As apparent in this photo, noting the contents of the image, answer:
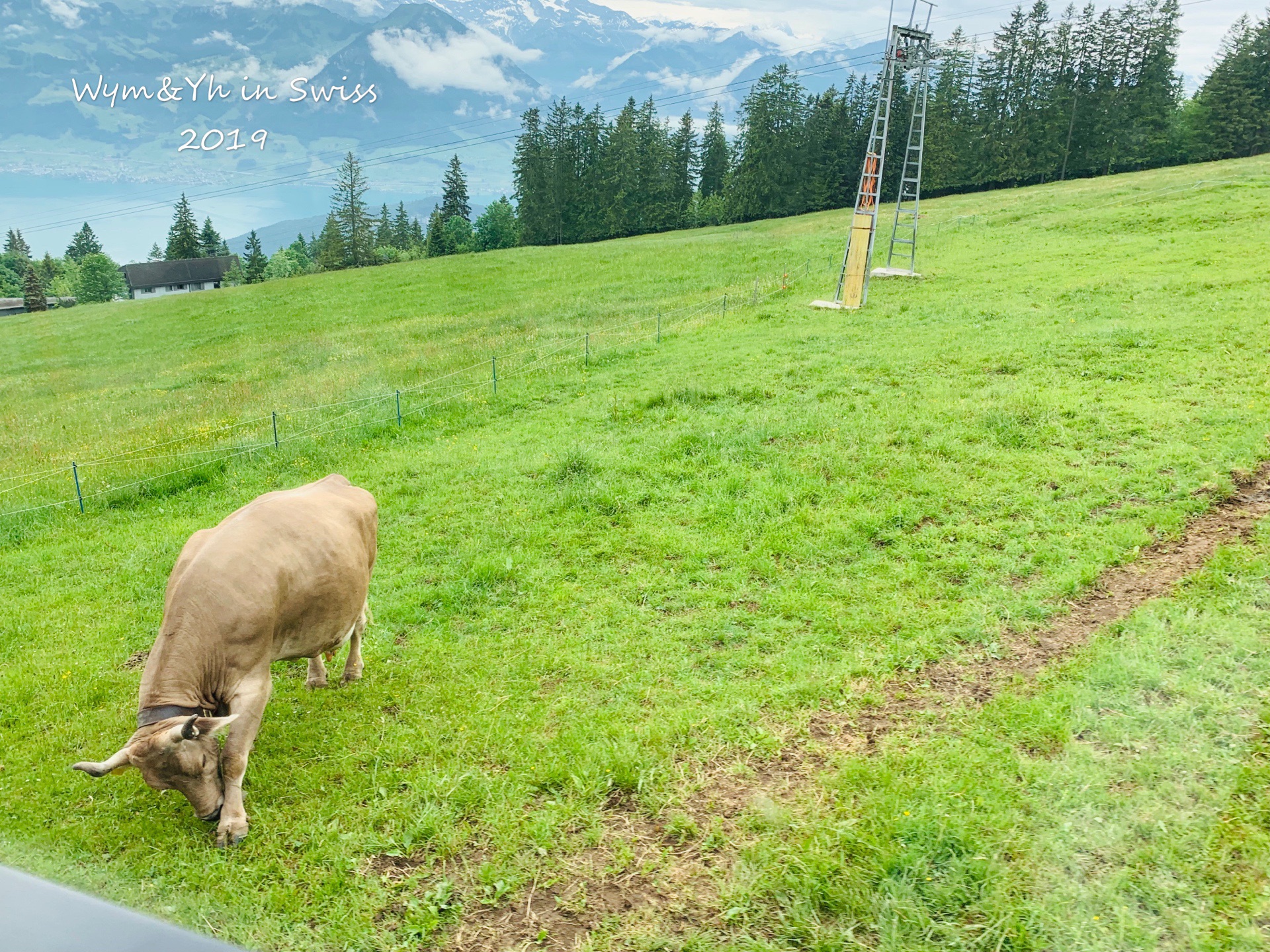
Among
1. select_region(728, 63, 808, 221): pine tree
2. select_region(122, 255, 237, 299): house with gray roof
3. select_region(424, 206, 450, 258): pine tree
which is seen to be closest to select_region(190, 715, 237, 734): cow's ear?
select_region(728, 63, 808, 221): pine tree

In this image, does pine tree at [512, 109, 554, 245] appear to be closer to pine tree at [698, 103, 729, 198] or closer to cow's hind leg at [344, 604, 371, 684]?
pine tree at [698, 103, 729, 198]

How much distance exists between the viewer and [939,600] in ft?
29.9

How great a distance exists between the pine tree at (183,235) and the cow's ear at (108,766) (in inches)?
4165

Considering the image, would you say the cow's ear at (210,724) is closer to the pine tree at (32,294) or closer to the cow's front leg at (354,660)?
the cow's front leg at (354,660)

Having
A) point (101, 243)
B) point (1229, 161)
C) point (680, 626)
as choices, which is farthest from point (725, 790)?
point (101, 243)

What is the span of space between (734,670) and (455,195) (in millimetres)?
106774

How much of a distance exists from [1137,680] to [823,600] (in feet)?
10.7

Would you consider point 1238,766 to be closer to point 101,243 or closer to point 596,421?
point 596,421

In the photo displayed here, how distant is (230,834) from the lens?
627 centimetres

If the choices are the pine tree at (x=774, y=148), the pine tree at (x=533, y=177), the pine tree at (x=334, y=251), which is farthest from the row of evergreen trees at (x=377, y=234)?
the pine tree at (x=774, y=148)

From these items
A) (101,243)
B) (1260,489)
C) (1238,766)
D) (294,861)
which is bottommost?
(294,861)

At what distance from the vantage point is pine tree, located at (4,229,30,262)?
114m

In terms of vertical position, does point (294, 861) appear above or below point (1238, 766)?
below

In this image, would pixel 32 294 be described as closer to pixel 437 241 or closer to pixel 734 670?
pixel 437 241
